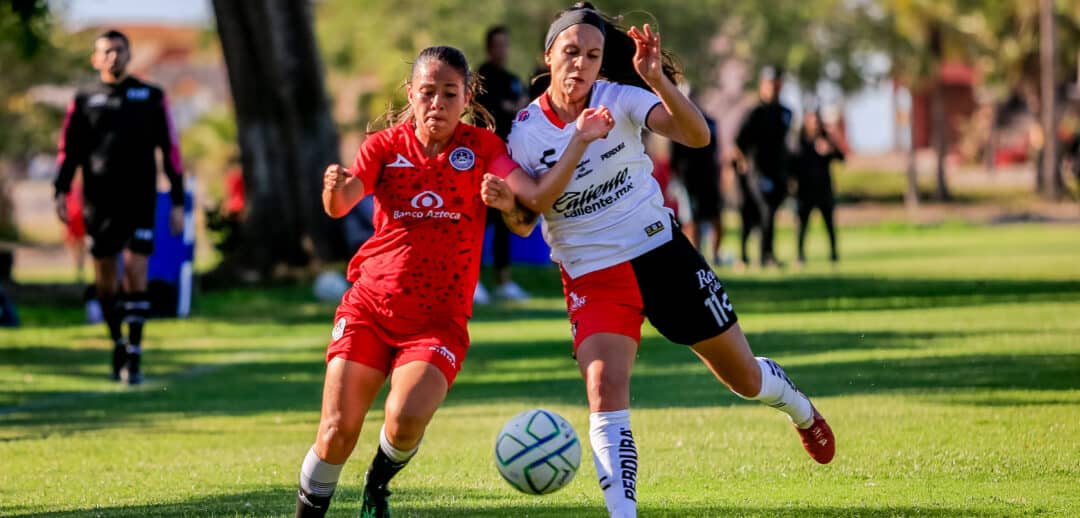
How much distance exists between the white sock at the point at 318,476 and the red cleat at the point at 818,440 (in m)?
2.24

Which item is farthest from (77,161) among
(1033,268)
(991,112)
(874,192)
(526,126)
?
(991,112)

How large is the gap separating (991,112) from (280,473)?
6192 centimetres

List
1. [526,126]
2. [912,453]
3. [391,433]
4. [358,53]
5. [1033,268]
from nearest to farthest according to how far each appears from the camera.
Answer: [391,433] → [526,126] → [912,453] → [1033,268] → [358,53]

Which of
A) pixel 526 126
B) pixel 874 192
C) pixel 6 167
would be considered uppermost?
pixel 526 126

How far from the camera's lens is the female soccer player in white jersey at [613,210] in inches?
265

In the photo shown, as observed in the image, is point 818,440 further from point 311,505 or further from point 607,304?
point 311,505

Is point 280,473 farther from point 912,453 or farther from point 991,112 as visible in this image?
point 991,112

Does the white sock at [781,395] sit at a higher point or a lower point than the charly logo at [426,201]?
lower

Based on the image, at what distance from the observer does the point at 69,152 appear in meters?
12.6

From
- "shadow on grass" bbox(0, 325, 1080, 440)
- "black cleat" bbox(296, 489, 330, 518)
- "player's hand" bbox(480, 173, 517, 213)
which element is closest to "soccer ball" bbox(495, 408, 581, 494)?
"black cleat" bbox(296, 489, 330, 518)

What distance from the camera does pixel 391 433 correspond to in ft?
21.6

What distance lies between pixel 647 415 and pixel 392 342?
12.4 ft

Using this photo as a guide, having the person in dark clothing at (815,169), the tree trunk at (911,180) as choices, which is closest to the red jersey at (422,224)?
the person in dark clothing at (815,169)

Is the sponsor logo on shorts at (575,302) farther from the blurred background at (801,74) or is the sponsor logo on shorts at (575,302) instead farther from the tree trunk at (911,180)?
the tree trunk at (911,180)
